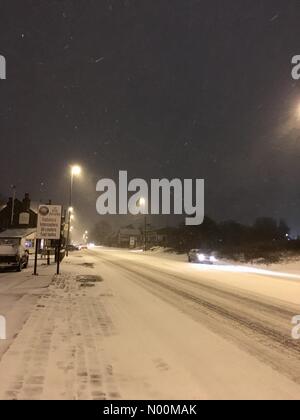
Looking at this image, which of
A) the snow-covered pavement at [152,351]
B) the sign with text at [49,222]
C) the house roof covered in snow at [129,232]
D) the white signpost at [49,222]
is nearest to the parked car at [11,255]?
the white signpost at [49,222]

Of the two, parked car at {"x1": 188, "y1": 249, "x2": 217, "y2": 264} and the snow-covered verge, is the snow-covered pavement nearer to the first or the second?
the snow-covered verge

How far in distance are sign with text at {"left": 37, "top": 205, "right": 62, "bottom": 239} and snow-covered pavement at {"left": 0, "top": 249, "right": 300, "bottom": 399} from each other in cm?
894

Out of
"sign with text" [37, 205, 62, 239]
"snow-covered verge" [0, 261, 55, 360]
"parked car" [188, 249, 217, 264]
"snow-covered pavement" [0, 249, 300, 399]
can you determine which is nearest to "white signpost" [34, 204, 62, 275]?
"sign with text" [37, 205, 62, 239]

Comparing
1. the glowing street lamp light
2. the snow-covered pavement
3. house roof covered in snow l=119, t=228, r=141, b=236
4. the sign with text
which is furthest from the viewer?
house roof covered in snow l=119, t=228, r=141, b=236

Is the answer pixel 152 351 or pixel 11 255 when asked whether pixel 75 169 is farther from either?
pixel 152 351

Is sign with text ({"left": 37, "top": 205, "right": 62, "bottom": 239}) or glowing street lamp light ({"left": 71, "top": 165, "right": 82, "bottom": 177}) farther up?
glowing street lamp light ({"left": 71, "top": 165, "right": 82, "bottom": 177})

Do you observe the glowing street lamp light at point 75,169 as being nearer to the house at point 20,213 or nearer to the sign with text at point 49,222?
the sign with text at point 49,222

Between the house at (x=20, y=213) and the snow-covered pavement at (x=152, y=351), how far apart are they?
6983cm

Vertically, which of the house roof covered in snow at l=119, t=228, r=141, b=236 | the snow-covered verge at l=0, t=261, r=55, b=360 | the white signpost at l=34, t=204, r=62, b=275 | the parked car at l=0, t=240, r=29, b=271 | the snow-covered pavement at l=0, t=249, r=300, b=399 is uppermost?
the house roof covered in snow at l=119, t=228, r=141, b=236

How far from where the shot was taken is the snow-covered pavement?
5289 mm

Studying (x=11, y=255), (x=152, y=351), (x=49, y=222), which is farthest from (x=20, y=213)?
(x=152, y=351)

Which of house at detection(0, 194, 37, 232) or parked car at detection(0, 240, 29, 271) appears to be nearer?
parked car at detection(0, 240, 29, 271)

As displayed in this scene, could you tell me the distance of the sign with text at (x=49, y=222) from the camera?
21.8 metres

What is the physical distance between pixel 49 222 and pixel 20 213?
6183cm
